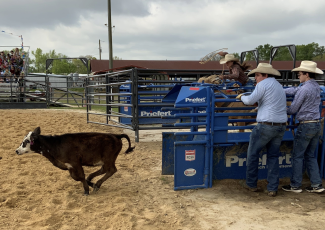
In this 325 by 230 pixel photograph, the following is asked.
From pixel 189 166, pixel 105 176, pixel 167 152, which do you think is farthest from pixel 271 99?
pixel 105 176

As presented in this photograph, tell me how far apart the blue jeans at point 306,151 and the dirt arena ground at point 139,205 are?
218 millimetres

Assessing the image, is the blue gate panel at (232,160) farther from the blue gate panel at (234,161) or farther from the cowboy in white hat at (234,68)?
the cowboy in white hat at (234,68)

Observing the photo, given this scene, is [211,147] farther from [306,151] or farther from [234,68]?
[234,68]

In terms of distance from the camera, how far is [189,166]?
12.5ft

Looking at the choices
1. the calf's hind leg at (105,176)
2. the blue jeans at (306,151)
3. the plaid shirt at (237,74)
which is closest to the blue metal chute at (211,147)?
the blue jeans at (306,151)

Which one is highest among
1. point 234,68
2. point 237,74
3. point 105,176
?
point 234,68

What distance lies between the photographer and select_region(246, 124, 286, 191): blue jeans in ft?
11.3

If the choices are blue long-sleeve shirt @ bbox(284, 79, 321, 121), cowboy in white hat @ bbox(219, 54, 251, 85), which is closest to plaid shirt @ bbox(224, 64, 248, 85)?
cowboy in white hat @ bbox(219, 54, 251, 85)

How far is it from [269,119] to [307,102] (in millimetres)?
618

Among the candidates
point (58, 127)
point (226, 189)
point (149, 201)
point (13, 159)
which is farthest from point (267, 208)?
point (58, 127)

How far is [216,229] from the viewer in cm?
273

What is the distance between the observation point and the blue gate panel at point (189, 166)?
3.76 m

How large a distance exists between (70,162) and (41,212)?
711 mm

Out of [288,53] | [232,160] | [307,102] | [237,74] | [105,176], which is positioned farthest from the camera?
[288,53]
